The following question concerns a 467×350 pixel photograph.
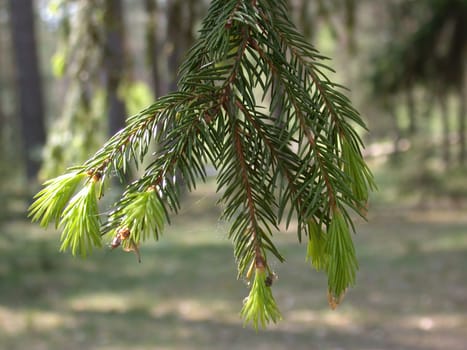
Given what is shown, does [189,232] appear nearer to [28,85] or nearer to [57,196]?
[57,196]

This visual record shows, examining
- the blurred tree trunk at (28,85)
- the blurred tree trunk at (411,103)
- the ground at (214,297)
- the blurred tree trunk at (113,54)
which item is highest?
the blurred tree trunk at (28,85)

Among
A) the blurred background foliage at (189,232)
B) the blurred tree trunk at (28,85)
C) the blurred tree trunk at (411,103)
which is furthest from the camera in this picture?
the blurred tree trunk at (28,85)

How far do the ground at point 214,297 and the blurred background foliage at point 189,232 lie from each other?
0.10ft

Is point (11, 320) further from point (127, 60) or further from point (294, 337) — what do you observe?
point (127, 60)

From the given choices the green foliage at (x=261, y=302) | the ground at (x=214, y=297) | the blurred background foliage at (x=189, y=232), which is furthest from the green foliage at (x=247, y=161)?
the ground at (x=214, y=297)

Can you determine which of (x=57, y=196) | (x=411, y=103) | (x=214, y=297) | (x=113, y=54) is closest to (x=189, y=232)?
(x=214, y=297)

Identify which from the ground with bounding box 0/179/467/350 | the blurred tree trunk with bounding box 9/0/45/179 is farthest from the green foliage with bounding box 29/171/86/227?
the blurred tree trunk with bounding box 9/0/45/179

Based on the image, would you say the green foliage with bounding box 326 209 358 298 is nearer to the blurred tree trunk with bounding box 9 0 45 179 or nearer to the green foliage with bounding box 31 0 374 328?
the green foliage with bounding box 31 0 374 328

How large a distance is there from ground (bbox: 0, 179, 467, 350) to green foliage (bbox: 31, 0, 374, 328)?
4.52 m

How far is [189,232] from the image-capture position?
707cm

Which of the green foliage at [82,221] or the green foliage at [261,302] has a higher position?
the green foliage at [82,221]

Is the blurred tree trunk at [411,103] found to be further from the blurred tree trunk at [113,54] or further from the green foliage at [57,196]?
the green foliage at [57,196]

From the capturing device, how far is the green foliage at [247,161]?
1.17 meters

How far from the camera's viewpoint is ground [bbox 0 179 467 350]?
719 centimetres
